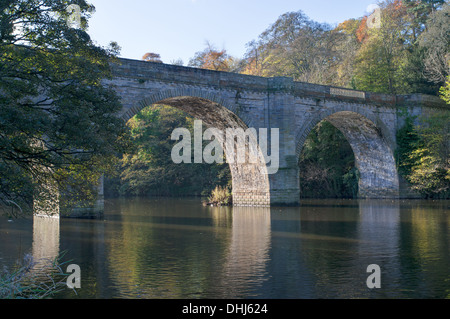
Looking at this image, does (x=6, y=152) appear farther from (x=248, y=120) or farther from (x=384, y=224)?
(x=248, y=120)

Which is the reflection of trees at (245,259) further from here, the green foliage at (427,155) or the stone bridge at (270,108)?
the green foliage at (427,155)

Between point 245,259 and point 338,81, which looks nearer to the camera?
point 245,259

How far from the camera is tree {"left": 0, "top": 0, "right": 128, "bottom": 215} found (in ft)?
29.8

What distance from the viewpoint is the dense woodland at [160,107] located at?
970cm

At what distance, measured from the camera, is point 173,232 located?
17.2 m

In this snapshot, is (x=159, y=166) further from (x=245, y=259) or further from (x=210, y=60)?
(x=245, y=259)

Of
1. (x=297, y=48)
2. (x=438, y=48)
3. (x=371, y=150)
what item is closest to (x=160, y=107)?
(x=297, y=48)

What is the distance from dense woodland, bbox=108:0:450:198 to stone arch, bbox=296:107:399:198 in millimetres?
907

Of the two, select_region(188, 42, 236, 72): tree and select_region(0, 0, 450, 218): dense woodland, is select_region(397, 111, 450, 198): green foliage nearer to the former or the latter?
select_region(0, 0, 450, 218): dense woodland

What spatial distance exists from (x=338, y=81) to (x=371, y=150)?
410 inches

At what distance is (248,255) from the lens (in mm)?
11852
